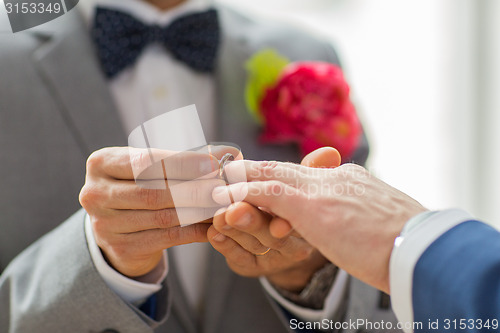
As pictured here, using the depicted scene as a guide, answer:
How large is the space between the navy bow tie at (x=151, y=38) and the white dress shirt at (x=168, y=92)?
0.06ft

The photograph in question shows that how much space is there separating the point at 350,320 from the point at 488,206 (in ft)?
4.89

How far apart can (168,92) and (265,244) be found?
42 cm

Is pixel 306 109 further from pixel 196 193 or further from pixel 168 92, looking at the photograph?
pixel 196 193

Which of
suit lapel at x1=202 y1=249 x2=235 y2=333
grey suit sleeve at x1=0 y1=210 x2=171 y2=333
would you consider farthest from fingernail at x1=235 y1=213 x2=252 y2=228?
suit lapel at x1=202 y1=249 x2=235 y2=333

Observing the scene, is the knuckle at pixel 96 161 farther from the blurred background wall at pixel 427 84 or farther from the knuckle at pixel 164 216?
the blurred background wall at pixel 427 84

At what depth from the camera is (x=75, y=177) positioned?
654 mm

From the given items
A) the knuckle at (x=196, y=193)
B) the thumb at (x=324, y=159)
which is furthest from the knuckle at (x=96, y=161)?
the thumb at (x=324, y=159)

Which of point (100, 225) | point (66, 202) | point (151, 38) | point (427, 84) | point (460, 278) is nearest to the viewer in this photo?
point (460, 278)

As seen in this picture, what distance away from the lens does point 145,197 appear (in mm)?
474

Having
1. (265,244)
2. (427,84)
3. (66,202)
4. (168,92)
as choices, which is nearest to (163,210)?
(265,244)

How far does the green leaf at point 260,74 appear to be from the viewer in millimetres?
852

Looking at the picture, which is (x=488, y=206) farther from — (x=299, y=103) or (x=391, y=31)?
(x=299, y=103)

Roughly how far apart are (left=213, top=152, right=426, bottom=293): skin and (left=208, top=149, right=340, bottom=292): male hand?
0.05 feet

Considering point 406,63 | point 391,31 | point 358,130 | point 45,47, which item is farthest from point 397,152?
point 45,47
